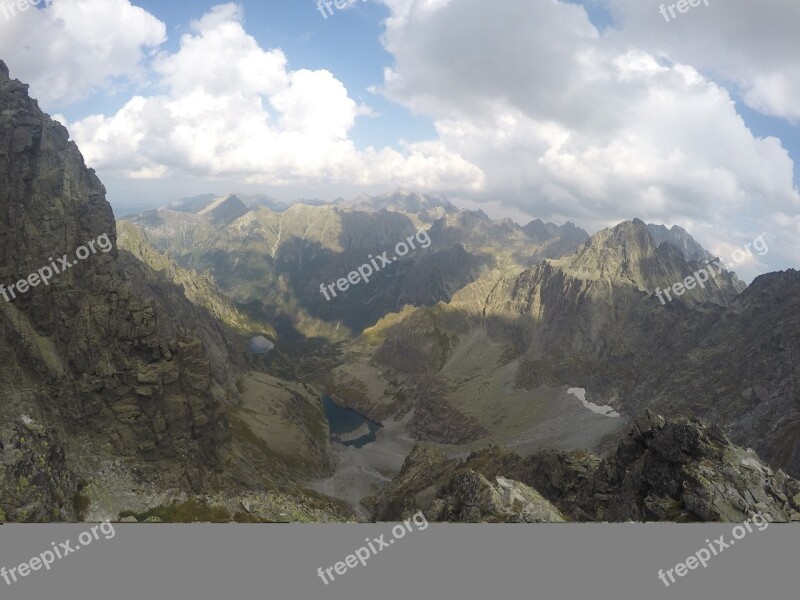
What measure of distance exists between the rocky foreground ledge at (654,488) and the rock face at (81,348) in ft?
143

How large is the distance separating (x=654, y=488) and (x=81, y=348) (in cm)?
7878

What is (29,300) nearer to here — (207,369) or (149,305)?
(149,305)

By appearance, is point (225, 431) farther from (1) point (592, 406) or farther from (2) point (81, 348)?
(1) point (592, 406)

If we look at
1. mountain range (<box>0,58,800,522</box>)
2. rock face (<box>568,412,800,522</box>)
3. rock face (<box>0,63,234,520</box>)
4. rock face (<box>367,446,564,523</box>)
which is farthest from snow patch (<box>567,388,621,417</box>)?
rock face (<box>367,446,564,523</box>)

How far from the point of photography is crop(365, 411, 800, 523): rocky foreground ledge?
33062 millimetres

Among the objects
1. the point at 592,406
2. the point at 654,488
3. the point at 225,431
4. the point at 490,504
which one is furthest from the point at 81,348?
the point at 592,406

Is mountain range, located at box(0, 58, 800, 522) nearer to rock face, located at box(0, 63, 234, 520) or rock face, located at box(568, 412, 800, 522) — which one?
rock face, located at box(568, 412, 800, 522)

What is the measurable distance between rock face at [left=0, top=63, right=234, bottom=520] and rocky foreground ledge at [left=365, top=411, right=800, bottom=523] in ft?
143

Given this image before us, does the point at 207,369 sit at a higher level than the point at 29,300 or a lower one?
lower

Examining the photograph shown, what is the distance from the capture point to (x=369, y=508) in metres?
114

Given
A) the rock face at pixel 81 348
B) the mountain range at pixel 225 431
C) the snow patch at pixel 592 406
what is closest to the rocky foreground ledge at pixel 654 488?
the mountain range at pixel 225 431

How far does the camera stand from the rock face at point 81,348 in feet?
214
